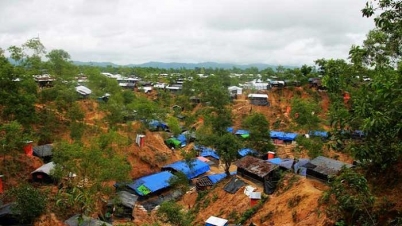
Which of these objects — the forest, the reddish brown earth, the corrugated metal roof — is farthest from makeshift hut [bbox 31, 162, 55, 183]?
the corrugated metal roof

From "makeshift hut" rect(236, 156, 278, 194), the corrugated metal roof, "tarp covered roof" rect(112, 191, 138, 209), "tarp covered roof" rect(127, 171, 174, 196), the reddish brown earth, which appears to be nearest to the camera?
the reddish brown earth

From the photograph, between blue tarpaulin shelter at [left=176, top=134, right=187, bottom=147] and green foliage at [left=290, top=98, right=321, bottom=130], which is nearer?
green foliage at [left=290, top=98, right=321, bottom=130]

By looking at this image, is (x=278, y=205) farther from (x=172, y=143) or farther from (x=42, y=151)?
(x=172, y=143)

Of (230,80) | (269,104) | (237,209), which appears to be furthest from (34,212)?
(230,80)

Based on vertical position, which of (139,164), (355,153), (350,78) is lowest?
(139,164)

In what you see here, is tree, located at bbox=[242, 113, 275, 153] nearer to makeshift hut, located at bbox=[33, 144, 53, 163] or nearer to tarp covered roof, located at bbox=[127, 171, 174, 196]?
tarp covered roof, located at bbox=[127, 171, 174, 196]

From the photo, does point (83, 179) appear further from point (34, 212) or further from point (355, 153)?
point (355, 153)
